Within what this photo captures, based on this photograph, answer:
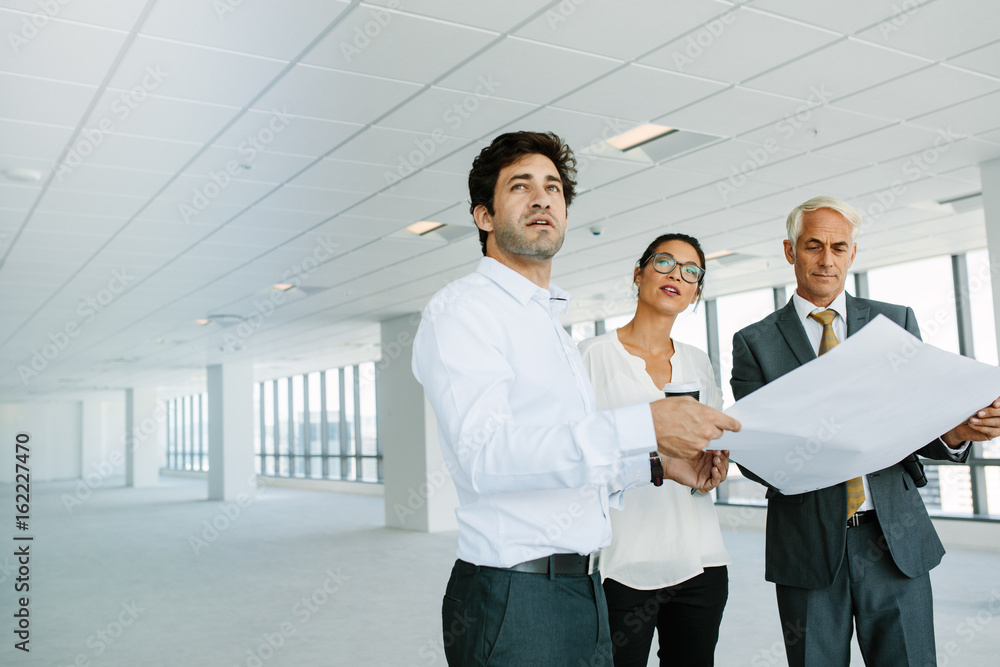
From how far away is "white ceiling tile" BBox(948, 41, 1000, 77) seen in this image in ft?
14.3

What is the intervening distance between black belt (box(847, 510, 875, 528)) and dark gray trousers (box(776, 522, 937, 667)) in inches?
0.5

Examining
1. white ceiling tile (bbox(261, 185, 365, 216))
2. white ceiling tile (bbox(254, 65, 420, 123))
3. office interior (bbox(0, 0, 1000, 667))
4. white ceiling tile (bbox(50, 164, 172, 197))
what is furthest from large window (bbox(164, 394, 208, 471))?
white ceiling tile (bbox(254, 65, 420, 123))

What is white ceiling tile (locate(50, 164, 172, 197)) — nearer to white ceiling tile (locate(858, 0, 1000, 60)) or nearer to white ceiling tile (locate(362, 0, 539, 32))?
white ceiling tile (locate(362, 0, 539, 32))

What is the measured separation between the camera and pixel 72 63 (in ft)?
13.5

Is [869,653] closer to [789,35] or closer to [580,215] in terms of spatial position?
[789,35]

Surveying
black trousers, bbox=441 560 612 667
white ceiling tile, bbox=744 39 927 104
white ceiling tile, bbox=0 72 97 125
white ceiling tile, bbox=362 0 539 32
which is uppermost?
white ceiling tile, bbox=0 72 97 125

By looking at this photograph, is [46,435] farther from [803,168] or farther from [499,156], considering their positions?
[499,156]

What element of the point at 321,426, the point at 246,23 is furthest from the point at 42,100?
the point at 321,426

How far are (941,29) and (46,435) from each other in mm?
34645

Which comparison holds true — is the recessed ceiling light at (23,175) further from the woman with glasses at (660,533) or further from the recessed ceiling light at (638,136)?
the woman with glasses at (660,533)

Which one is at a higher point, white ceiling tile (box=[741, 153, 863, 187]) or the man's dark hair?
white ceiling tile (box=[741, 153, 863, 187])

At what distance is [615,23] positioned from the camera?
12.7 feet

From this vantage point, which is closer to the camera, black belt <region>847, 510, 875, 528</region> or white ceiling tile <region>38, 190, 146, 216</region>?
black belt <region>847, 510, 875, 528</region>

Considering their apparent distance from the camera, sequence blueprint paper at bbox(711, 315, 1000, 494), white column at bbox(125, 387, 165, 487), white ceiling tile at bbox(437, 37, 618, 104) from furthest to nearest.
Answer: white column at bbox(125, 387, 165, 487), white ceiling tile at bbox(437, 37, 618, 104), blueprint paper at bbox(711, 315, 1000, 494)
